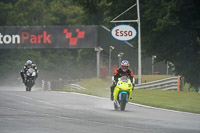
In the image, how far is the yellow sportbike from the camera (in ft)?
62.3

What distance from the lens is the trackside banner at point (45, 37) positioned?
56.5m

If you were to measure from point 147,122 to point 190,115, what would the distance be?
11.1ft

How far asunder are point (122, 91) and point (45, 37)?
39.1 meters

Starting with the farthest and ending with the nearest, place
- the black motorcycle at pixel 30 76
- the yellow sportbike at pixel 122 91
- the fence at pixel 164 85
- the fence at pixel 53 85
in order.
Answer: the fence at pixel 53 85 → the fence at pixel 164 85 → the black motorcycle at pixel 30 76 → the yellow sportbike at pixel 122 91

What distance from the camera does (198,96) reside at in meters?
27.5

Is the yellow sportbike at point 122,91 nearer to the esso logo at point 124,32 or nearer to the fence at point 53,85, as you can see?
the esso logo at point 124,32

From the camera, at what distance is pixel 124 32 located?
3994 centimetres

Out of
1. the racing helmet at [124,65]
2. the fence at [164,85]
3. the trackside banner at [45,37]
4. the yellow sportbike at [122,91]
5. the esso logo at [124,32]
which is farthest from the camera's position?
the trackside banner at [45,37]

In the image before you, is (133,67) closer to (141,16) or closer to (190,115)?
(141,16)

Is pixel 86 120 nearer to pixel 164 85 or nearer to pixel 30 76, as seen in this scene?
pixel 30 76

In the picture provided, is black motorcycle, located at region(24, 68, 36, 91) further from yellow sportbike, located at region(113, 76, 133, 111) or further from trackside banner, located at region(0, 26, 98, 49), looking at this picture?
trackside banner, located at region(0, 26, 98, 49)

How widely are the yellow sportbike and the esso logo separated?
66.3 ft

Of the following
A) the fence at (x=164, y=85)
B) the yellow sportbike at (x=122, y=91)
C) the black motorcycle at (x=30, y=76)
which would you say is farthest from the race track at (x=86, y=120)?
the fence at (x=164, y=85)

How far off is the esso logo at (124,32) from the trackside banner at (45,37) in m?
15.9
